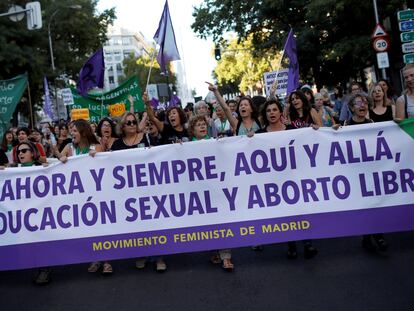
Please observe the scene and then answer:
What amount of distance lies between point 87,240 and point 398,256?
3132 mm

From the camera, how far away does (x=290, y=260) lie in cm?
589

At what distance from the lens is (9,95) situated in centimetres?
895

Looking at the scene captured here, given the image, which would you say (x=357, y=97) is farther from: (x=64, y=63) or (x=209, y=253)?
(x=64, y=63)

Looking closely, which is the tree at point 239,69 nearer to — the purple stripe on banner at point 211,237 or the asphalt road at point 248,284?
the asphalt road at point 248,284

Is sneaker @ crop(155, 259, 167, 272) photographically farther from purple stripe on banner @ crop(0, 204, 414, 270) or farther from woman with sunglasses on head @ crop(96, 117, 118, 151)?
woman with sunglasses on head @ crop(96, 117, 118, 151)

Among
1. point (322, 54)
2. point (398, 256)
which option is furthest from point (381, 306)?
point (322, 54)

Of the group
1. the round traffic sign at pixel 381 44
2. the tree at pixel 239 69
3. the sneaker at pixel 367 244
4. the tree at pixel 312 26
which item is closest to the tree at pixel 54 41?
the tree at pixel 312 26

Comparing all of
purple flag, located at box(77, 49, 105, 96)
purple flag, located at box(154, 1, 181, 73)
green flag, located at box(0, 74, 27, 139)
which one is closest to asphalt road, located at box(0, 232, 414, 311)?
green flag, located at box(0, 74, 27, 139)

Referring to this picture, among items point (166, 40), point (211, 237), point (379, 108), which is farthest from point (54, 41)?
point (211, 237)

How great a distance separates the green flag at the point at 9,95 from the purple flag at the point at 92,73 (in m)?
2.97

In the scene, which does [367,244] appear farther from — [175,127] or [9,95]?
[9,95]

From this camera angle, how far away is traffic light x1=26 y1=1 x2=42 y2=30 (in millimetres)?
17016

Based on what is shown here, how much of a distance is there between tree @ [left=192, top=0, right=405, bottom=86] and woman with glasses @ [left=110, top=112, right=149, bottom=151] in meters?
17.6

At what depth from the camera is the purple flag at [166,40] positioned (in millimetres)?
8938
